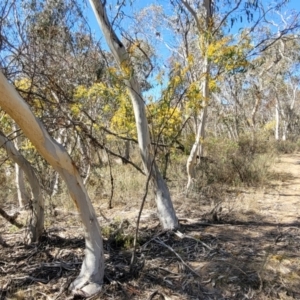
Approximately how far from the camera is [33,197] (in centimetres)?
344

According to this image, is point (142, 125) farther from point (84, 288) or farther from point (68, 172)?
point (84, 288)

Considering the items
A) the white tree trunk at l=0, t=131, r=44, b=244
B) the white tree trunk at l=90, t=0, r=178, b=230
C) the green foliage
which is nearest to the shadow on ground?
the white tree trunk at l=0, t=131, r=44, b=244

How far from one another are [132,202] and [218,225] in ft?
6.52

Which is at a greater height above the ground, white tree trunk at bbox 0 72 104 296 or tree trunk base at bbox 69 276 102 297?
white tree trunk at bbox 0 72 104 296

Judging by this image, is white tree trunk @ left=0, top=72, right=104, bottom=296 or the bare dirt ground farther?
the bare dirt ground

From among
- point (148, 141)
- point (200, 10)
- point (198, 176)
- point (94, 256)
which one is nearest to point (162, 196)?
point (148, 141)

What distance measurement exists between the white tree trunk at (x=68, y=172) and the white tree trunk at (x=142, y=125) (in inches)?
52.4

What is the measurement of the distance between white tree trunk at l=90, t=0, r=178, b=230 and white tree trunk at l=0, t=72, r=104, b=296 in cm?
133

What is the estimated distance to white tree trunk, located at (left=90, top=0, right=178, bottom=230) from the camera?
3.69 metres

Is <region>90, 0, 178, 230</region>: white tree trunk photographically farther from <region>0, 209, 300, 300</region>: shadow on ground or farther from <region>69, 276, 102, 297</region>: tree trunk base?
<region>69, 276, 102, 297</region>: tree trunk base

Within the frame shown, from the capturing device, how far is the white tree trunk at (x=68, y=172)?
1.99 meters

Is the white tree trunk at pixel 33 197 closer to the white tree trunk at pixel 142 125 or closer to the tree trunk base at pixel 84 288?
the tree trunk base at pixel 84 288

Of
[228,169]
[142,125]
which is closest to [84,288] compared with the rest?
[142,125]

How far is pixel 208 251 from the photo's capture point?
343 cm
